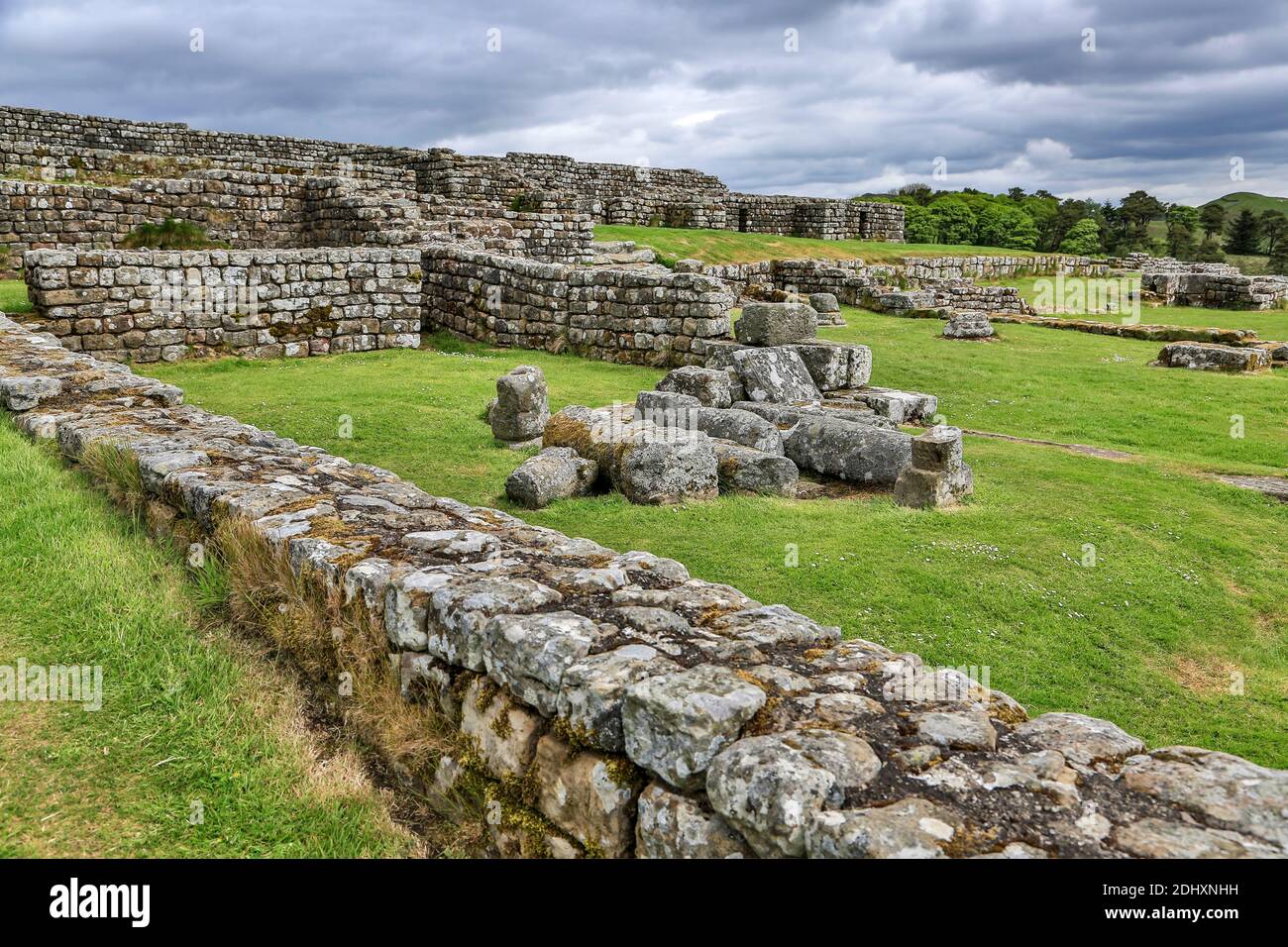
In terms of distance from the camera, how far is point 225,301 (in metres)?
15.3

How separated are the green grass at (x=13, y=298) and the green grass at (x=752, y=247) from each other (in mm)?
16870

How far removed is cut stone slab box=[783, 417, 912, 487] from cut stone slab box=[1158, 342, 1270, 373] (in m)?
11.6

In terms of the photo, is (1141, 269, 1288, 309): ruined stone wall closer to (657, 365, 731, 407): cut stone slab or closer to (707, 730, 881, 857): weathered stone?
(657, 365, 731, 407): cut stone slab

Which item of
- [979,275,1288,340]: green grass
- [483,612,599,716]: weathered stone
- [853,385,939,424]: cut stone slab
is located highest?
[979,275,1288,340]: green grass

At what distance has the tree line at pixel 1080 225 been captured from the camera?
54.2m

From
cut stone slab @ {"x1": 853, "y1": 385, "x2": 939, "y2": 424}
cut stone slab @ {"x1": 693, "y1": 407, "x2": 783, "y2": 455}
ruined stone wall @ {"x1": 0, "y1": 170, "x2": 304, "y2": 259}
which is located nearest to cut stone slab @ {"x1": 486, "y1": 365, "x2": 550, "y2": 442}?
cut stone slab @ {"x1": 693, "y1": 407, "x2": 783, "y2": 455}

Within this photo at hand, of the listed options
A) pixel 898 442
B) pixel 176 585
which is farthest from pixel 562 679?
pixel 898 442

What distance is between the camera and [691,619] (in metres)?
3.83

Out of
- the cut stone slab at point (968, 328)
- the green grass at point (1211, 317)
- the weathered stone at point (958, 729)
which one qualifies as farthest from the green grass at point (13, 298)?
A: the green grass at point (1211, 317)

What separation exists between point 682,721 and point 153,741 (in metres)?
2.32

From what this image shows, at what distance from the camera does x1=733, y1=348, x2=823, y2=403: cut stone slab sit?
13555 millimetres

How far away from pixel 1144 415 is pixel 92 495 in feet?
45.8

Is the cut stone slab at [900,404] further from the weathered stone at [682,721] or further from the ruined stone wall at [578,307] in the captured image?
the weathered stone at [682,721]

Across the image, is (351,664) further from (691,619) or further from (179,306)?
(179,306)
